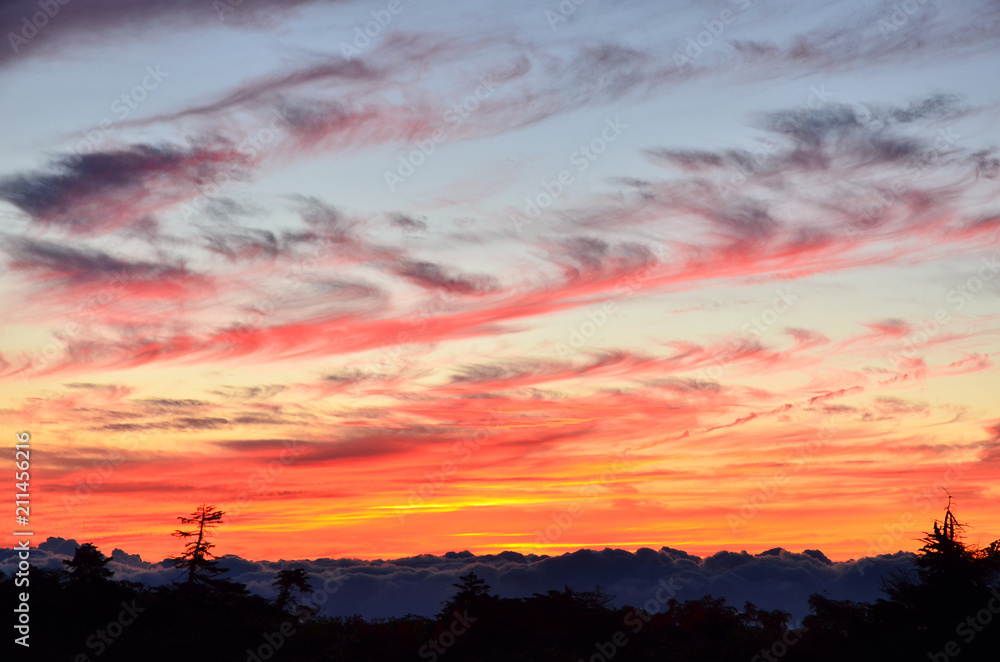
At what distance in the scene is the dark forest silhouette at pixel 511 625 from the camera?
44.2m

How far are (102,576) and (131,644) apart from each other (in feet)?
36.2

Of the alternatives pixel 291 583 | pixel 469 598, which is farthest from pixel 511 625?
pixel 291 583

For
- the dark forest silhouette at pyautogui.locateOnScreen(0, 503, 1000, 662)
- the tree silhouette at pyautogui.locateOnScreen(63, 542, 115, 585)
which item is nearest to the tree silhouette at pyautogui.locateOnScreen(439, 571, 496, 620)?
the dark forest silhouette at pyautogui.locateOnScreen(0, 503, 1000, 662)

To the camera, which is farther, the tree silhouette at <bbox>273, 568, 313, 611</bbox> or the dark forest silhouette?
the tree silhouette at <bbox>273, 568, 313, 611</bbox>

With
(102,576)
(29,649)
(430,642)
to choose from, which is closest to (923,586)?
(430,642)

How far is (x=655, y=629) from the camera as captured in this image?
52.5 meters

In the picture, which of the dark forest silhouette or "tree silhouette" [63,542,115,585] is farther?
"tree silhouette" [63,542,115,585]

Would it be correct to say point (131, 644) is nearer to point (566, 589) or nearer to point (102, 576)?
point (102, 576)

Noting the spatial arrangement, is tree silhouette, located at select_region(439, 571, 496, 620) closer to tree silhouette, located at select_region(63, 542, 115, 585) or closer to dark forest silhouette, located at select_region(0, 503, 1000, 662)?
dark forest silhouette, located at select_region(0, 503, 1000, 662)

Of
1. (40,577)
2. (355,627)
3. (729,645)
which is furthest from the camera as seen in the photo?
(355,627)

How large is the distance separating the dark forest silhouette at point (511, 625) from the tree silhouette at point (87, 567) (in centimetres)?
9

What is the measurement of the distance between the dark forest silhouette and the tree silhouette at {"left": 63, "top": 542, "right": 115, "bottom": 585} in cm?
9

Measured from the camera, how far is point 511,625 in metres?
51.8

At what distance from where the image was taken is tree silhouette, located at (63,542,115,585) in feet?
205
